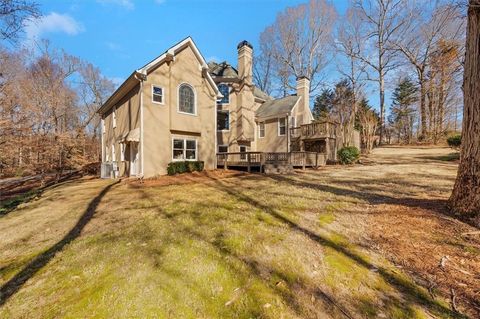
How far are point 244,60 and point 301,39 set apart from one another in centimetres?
1372

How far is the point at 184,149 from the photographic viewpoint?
14.0m

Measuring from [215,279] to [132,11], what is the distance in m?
15.2

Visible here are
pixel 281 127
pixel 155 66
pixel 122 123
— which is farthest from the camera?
pixel 281 127

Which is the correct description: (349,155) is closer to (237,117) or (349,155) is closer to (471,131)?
(237,117)

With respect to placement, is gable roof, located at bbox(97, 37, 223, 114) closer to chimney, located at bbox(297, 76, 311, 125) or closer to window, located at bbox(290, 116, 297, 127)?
window, located at bbox(290, 116, 297, 127)

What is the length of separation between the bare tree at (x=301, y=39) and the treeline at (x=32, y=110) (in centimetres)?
2483

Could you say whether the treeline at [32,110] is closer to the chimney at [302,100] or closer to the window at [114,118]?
the window at [114,118]

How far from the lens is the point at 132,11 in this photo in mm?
12391

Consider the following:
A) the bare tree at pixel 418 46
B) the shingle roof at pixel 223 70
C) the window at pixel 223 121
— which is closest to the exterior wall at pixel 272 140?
the window at pixel 223 121

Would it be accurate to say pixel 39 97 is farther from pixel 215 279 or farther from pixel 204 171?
pixel 215 279

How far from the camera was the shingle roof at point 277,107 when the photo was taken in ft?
63.9

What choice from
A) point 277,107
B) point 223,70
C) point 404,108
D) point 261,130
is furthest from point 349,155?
point 404,108

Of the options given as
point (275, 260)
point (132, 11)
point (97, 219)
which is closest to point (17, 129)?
point (132, 11)

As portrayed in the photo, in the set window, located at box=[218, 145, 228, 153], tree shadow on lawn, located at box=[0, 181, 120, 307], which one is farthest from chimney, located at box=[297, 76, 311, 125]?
tree shadow on lawn, located at box=[0, 181, 120, 307]
